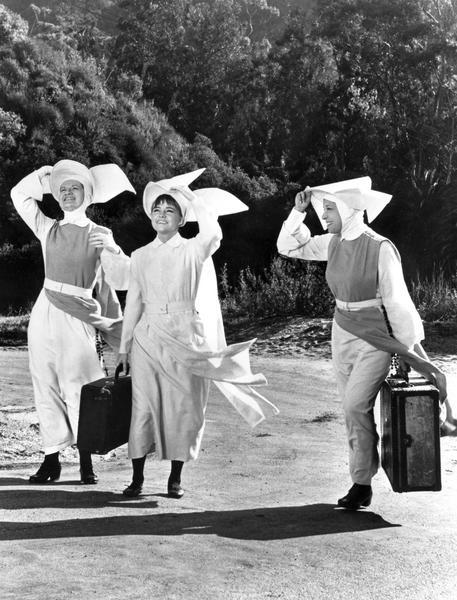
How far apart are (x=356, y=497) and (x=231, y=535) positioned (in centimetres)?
99

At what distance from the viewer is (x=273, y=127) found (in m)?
34.1

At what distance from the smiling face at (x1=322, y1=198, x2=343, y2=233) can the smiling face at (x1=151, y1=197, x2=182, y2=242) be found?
0.88 meters

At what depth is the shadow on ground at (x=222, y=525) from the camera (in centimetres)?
575

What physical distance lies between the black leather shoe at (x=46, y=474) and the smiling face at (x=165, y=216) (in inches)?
62.6

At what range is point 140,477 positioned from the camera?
6754 mm

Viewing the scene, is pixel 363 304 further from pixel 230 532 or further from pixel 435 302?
pixel 435 302

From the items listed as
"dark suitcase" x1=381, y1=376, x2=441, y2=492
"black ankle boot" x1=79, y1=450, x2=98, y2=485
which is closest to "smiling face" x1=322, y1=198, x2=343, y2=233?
"dark suitcase" x1=381, y1=376, x2=441, y2=492

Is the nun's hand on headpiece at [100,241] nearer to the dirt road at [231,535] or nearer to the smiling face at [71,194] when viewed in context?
the smiling face at [71,194]

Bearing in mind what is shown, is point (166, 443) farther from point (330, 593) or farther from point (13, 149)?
point (13, 149)

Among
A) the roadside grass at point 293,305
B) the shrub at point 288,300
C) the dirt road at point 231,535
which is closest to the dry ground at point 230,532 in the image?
the dirt road at point 231,535

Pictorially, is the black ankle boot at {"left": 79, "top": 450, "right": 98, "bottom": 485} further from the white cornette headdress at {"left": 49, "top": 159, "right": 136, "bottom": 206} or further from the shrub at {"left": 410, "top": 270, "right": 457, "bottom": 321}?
the shrub at {"left": 410, "top": 270, "right": 457, "bottom": 321}

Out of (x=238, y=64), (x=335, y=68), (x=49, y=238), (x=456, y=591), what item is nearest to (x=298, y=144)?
(x=335, y=68)

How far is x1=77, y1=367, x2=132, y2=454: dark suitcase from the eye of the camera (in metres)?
6.71

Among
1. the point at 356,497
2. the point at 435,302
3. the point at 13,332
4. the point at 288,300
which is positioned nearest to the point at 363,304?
the point at 356,497
